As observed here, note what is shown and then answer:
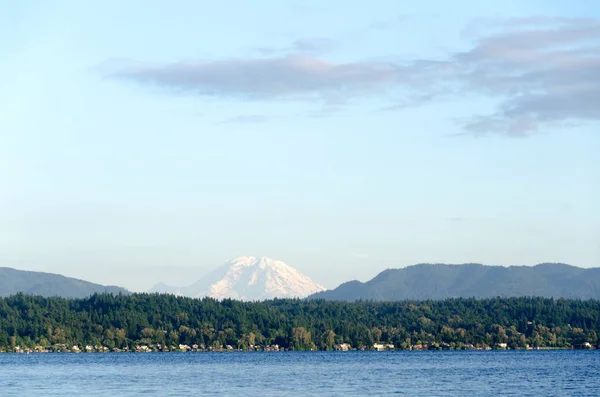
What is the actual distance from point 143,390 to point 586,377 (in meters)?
69.8

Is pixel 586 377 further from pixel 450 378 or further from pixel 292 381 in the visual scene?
pixel 292 381

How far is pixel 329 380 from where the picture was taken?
15700 centimetres

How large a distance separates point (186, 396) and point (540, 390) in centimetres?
4441

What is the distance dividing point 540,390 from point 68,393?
58.0m

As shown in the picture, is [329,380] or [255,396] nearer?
[255,396]

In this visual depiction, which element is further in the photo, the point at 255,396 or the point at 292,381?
the point at 292,381

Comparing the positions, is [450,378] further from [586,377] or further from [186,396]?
[186,396]

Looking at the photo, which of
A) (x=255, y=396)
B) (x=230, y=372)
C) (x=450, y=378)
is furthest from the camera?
(x=230, y=372)

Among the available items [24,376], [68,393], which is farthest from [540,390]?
[24,376]

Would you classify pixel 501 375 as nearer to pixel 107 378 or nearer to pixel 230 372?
pixel 230 372

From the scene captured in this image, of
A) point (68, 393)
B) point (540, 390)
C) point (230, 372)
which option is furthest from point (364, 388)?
point (230, 372)

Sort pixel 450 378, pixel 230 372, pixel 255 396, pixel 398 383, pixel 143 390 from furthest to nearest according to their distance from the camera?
pixel 230 372 < pixel 450 378 < pixel 398 383 < pixel 143 390 < pixel 255 396

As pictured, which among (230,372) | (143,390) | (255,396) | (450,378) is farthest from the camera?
(230,372)

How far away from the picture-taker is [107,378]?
166000 mm
